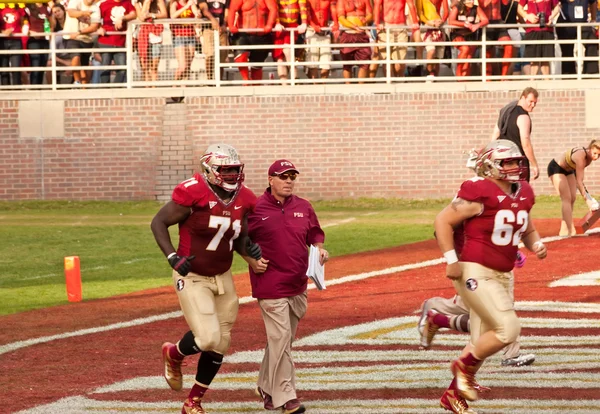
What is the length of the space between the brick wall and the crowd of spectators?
2.30 feet

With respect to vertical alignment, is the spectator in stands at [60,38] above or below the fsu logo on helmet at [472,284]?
above

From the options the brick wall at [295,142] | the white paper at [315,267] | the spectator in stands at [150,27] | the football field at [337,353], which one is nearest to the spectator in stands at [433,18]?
the brick wall at [295,142]

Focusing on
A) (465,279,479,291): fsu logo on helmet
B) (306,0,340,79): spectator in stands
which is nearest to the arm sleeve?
(465,279,479,291): fsu logo on helmet

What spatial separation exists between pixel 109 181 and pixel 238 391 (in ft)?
53.7

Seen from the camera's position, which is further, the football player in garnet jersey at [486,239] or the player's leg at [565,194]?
the player's leg at [565,194]

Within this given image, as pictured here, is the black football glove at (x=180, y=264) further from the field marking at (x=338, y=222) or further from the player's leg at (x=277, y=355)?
the field marking at (x=338, y=222)

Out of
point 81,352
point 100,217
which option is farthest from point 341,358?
point 100,217

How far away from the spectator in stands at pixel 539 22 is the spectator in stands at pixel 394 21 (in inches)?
84.0

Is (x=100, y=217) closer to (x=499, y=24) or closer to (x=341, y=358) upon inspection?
(x=499, y=24)

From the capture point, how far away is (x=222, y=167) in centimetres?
845

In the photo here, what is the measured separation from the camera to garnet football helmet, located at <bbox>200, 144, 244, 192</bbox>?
843cm

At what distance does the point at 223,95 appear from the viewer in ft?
82.7

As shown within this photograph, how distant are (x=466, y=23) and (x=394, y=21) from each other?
55.9 inches

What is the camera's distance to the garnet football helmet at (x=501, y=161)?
8406 mm
